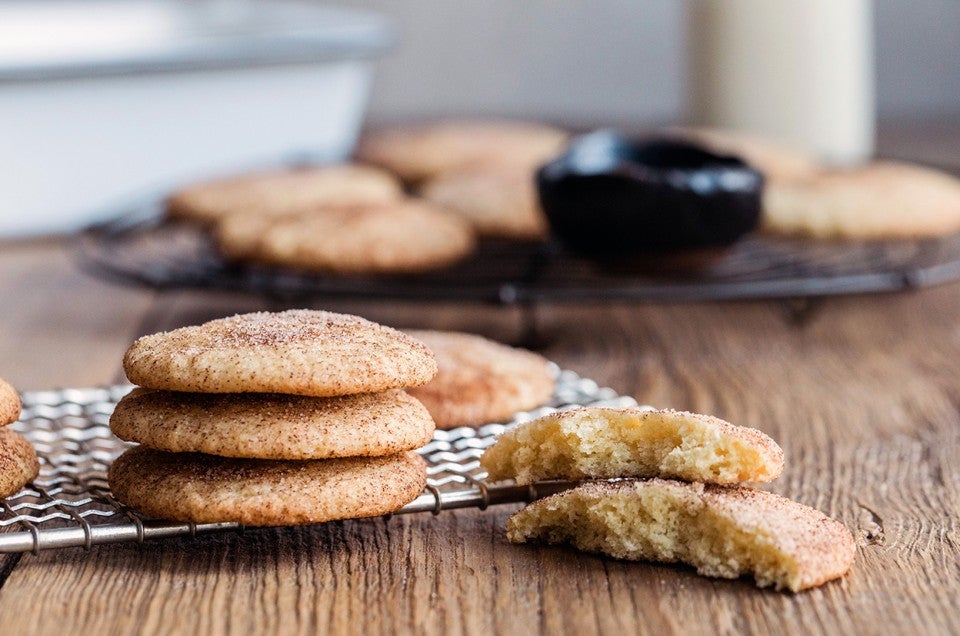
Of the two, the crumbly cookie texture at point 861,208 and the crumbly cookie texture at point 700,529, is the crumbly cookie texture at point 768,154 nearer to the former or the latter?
the crumbly cookie texture at point 861,208

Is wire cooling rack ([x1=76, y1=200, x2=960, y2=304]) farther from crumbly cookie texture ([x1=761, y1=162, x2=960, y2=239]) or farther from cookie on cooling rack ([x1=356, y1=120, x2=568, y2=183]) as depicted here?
cookie on cooling rack ([x1=356, y1=120, x2=568, y2=183])

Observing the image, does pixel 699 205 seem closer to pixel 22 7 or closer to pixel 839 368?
pixel 839 368

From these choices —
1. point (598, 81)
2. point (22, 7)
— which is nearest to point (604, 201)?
point (22, 7)

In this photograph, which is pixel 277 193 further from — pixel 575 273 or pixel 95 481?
pixel 95 481

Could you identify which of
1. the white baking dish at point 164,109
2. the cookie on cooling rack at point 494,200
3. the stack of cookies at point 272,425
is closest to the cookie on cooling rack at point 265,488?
the stack of cookies at point 272,425

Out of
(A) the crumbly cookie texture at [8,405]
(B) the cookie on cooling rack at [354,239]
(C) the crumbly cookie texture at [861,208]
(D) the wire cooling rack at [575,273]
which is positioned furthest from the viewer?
(C) the crumbly cookie texture at [861,208]
